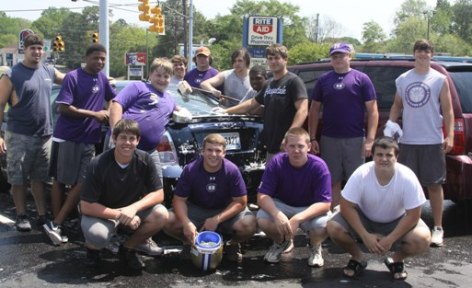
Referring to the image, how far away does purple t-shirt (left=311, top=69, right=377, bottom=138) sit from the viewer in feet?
17.1

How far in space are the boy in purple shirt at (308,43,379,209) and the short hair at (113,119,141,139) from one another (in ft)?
6.02

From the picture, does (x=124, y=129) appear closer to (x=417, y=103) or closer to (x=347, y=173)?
(x=347, y=173)

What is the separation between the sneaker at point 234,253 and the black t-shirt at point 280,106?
3.17ft

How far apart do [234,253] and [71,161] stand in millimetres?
1741

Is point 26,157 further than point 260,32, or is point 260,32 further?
point 260,32

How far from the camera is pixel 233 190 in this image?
470 centimetres


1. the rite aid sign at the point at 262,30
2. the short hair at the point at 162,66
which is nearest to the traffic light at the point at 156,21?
the rite aid sign at the point at 262,30

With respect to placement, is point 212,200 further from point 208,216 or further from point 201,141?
point 201,141

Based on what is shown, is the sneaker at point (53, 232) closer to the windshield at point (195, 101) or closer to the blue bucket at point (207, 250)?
the blue bucket at point (207, 250)

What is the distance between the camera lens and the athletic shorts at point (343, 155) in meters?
5.30

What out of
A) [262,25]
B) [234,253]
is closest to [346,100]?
[234,253]

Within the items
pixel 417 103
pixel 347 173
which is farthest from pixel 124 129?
pixel 417 103

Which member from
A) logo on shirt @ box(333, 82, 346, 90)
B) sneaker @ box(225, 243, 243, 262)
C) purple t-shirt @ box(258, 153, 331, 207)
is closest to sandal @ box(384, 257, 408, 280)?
purple t-shirt @ box(258, 153, 331, 207)

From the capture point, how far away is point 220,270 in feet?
15.0
